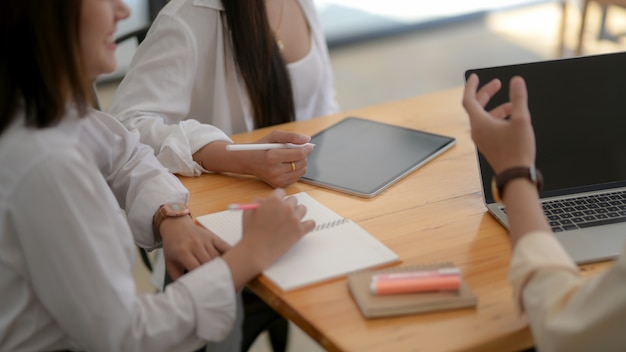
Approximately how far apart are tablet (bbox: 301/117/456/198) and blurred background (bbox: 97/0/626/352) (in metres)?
2.30

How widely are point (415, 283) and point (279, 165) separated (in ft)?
1.50

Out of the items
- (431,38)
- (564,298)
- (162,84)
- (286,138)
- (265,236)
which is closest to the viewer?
(564,298)

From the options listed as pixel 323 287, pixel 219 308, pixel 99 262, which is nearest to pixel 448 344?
pixel 323 287

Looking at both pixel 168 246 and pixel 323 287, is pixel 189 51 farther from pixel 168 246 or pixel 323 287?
pixel 323 287

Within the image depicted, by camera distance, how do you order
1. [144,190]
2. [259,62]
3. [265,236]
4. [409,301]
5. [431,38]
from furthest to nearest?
1. [431,38]
2. [259,62]
3. [144,190]
4. [265,236]
5. [409,301]

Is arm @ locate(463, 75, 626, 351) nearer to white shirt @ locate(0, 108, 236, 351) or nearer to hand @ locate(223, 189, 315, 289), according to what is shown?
hand @ locate(223, 189, 315, 289)

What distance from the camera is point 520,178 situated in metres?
1.04

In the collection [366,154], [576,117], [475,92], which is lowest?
[366,154]

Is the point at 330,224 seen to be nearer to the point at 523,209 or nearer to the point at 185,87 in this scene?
the point at 523,209

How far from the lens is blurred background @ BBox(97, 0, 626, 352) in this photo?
422cm

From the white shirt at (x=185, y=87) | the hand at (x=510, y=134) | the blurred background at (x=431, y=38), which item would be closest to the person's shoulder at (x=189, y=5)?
the white shirt at (x=185, y=87)

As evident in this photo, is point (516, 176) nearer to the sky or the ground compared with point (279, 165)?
nearer to the sky

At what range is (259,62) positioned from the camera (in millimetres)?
1797

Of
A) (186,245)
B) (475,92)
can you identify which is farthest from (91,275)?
(475,92)
